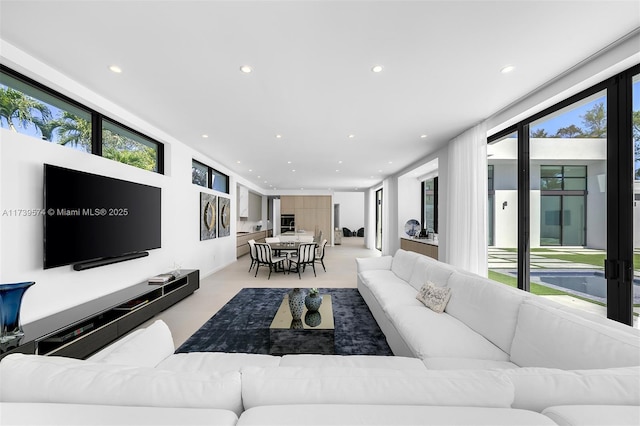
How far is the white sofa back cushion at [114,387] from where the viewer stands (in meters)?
0.88

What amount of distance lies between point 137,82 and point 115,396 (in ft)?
9.55

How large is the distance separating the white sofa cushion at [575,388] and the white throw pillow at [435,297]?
1.60 m

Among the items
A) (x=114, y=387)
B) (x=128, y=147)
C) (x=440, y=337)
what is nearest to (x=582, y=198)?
(x=440, y=337)

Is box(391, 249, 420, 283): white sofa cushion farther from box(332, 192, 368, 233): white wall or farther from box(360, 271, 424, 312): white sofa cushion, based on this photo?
box(332, 192, 368, 233): white wall

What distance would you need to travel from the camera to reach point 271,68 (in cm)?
238

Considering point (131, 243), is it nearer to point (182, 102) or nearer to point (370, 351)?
point (182, 102)

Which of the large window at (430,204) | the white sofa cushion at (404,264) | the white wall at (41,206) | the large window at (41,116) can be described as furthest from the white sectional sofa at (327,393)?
the large window at (430,204)

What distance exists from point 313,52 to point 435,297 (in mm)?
2601

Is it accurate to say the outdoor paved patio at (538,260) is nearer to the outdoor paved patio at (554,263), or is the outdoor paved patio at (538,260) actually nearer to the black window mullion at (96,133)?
the outdoor paved patio at (554,263)

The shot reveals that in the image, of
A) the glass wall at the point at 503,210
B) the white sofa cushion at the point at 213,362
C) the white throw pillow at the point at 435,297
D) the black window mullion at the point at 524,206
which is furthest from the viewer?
the glass wall at the point at 503,210

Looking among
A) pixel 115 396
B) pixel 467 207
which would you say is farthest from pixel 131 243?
pixel 467 207

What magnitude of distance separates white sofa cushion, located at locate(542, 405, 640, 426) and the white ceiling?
7.00 ft

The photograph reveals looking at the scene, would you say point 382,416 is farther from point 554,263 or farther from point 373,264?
point 373,264

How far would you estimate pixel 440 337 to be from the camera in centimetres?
199
